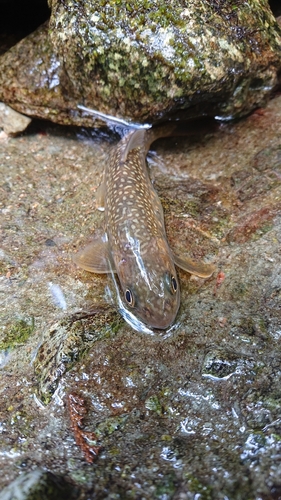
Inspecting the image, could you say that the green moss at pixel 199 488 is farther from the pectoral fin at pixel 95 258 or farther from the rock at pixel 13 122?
the rock at pixel 13 122

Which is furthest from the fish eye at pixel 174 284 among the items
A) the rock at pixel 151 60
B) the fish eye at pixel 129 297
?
the rock at pixel 151 60

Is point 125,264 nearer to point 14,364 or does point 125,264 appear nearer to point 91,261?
point 91,261

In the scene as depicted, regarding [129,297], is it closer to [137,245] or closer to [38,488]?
[137,245]

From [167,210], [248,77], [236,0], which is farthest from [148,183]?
[236,0]

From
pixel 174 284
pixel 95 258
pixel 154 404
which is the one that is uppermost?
pixel 95 258

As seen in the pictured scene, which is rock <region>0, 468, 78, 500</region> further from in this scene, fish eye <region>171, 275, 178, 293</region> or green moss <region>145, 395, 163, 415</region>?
fish eye <region>171, 275, 178, 293</region>

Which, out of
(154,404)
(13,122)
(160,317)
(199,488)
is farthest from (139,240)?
(13,122)

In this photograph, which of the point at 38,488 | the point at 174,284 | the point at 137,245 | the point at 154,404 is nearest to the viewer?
the point at 38,488
